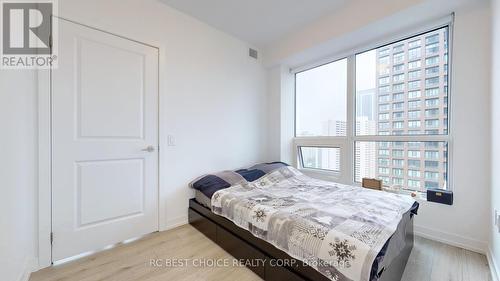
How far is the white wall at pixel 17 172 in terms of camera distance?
3.85ft

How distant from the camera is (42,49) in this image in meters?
1.66

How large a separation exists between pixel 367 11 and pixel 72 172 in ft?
11.0

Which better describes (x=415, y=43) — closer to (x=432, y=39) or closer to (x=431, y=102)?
(x=432, y=39)

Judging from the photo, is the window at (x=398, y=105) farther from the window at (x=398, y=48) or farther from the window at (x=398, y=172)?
the window at (x=398, y=172)

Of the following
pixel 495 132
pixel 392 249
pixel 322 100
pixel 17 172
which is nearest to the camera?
pixel 392 249

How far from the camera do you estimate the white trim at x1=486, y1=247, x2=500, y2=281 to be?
1.45 m

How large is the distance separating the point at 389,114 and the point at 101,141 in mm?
3268

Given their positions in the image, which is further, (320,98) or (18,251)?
(320,98)

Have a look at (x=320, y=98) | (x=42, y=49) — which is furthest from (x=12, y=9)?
(x=320, y=98)

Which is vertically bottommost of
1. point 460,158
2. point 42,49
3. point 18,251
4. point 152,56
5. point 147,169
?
point 18,251

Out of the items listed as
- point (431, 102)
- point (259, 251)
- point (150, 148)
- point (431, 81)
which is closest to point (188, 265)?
point (259, 251)

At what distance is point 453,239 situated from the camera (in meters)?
1.98

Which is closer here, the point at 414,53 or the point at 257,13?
the point at 414,53

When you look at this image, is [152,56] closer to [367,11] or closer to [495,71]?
[367,11]
